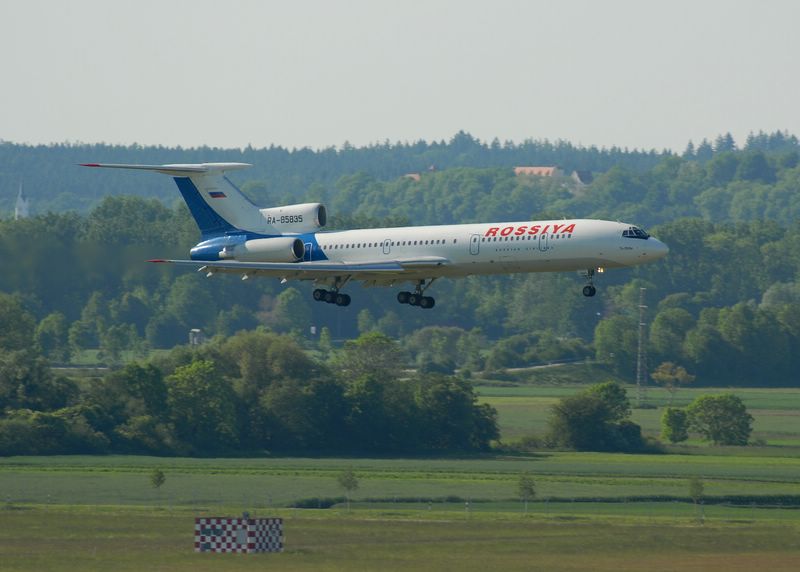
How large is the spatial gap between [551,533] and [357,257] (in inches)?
596

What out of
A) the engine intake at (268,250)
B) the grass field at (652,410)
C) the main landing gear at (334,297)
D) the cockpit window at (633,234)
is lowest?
the grass field at (652,410)

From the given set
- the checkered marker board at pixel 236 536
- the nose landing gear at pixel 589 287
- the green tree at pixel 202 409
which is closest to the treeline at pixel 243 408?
the green tree at pixel 202 409

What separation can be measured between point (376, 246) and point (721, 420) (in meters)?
61.5

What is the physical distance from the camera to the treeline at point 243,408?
4719 inches

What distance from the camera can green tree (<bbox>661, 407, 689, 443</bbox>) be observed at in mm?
131250

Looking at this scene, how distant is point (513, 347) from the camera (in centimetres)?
19575

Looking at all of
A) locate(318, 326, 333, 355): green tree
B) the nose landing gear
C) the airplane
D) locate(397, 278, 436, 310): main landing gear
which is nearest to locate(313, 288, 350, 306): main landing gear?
the airplane

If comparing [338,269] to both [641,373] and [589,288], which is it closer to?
[589,288]

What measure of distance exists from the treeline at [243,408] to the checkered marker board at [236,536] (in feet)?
155

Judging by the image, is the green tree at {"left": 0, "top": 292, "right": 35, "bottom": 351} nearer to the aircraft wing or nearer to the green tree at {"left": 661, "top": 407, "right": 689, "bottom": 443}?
the green tree at {"left": 661, "top": 407, "right": 689, "bottom": 443}

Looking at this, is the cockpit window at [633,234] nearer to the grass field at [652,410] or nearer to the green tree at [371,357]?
the grass field at [652,410]

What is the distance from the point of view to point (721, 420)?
13200 centimetres

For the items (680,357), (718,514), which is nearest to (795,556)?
(718,514)

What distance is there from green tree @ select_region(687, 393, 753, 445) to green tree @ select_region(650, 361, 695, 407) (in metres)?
37.7
